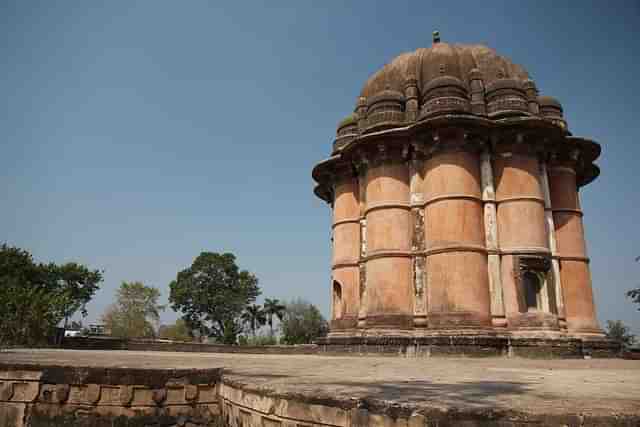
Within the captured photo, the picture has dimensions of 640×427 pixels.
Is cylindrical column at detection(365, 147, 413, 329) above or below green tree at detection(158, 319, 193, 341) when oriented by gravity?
above

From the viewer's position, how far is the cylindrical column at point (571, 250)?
12852mm

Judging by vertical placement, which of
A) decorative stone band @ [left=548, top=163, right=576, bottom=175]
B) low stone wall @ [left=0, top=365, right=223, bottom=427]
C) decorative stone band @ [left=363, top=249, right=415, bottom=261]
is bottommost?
low stone wall @ [left=0, top=365, right=223, bottom=427]

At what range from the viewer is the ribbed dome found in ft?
46.4

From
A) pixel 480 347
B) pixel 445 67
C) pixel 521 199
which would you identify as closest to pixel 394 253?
pixel 480 347

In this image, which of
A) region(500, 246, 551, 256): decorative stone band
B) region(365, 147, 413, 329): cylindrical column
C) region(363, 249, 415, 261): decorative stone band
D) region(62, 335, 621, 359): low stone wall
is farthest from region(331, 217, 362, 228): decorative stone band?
region(500, 246, 551, 256): decorative stone band

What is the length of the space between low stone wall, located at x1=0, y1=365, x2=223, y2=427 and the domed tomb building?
25.9 ft

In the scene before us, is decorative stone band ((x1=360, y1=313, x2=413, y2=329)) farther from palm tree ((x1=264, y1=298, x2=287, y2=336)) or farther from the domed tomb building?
palm tree ((x1=264, y1=298, x2=287, y2=336))

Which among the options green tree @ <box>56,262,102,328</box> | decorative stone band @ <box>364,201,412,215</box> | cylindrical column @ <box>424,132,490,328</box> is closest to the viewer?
cylindrical column @ <box>424,132,490,328</box>

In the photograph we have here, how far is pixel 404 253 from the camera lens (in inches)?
499

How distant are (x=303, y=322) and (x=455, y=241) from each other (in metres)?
46.7

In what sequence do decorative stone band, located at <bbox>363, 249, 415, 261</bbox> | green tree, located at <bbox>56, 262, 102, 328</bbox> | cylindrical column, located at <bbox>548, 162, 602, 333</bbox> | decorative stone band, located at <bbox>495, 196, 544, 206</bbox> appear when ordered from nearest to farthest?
decorative stone band, located at <bbox>495, 196, 544, 206</bbox>, decorative stone band, located at <bbox>363, 249, 415, 261</bbox>, cylindrical column, located at <bbox>548, 162, 602, 333</bbox>, green tree, located at <bbox>56, 262, 102, 328</bbox>

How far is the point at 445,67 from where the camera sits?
13961mm

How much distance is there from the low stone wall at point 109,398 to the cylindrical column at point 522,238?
367 inches

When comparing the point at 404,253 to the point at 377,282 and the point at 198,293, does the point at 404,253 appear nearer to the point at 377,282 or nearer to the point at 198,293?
the point at 377,282
